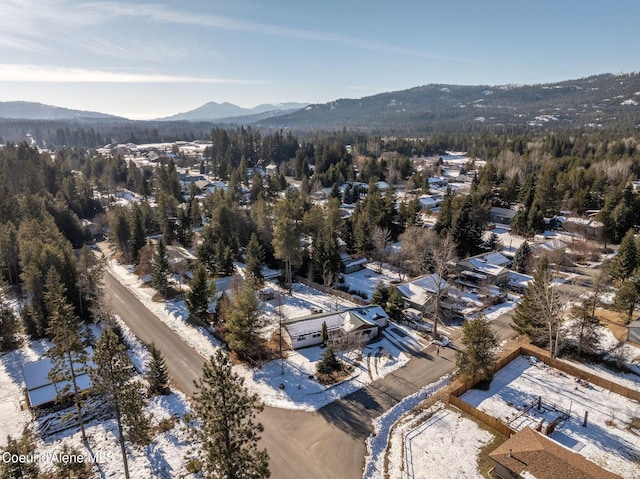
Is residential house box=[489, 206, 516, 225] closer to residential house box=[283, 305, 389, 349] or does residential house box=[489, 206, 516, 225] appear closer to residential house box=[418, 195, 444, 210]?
residential house box=[418, 195, 444, 210]

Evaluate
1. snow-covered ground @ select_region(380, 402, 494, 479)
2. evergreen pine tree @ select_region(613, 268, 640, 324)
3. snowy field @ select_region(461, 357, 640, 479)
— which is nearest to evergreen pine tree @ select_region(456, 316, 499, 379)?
snowy field @ select_region(461, 357, 640, 479)

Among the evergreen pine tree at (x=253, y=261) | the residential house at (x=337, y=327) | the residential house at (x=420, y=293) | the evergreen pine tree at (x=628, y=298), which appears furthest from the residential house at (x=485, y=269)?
the evergreen pine tree at (x=253, y=261)

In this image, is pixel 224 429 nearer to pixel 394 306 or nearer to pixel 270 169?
pixel 394 306

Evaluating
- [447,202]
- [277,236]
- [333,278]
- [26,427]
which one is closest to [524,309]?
[333,278]

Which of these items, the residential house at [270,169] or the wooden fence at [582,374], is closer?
the wooden fence at [582,374]

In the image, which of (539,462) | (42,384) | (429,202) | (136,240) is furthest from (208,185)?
(539,462)

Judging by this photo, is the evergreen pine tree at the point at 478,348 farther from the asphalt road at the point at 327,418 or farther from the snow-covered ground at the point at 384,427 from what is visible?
the asphalt road at the point at 327,418

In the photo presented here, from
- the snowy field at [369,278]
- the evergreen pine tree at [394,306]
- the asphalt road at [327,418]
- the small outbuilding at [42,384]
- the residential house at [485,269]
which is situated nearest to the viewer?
the asphalt road at [327,418]
